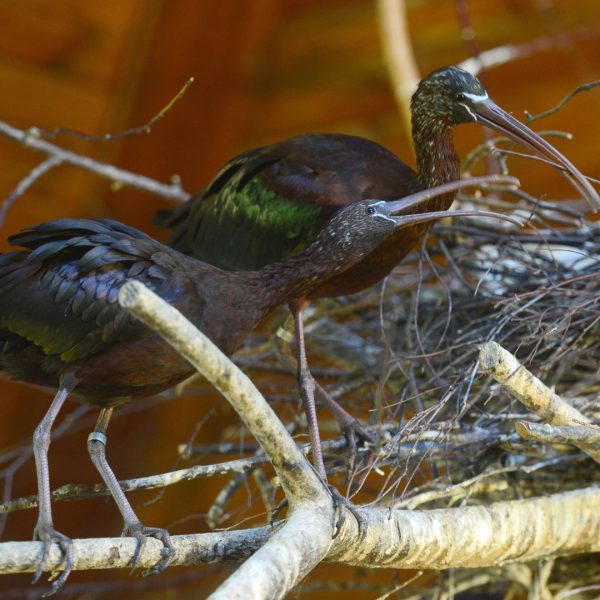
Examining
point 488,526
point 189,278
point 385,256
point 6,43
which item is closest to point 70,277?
point 189,278

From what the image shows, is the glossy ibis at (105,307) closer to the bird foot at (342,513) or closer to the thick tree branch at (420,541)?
the thick tree branch at (420,541)

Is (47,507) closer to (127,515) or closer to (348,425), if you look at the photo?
(127,515)

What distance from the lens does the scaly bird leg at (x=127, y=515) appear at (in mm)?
2219

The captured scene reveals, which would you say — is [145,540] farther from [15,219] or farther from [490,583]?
[15,219]

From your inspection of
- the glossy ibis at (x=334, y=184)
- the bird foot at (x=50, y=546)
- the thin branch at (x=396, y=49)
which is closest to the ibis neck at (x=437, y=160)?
the glossy ibis at (x=334, y=184)

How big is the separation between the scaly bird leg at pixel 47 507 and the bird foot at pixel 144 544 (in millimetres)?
119

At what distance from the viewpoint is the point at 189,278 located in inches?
98.8

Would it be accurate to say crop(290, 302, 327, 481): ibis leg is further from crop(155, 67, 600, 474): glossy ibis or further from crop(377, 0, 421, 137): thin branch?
crop(377, 0, 421, 137): thin branch

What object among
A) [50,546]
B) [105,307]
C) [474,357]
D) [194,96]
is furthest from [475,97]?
[194,96]

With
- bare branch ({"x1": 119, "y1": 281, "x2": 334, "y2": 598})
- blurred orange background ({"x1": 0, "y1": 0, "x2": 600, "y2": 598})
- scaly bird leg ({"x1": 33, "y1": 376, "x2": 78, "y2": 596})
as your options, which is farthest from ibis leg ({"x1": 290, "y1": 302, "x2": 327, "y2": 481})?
blurred orange background ({"x1": 0, "y1": 0, "x2": 600, "y2": 598})

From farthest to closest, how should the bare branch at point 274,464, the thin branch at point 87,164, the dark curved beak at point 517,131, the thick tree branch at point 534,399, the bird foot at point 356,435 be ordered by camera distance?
1. the thin branch at point 87,164
2. the bird foot at point 356,435
3. the dark curved beak at point 517,131
4. the thick tree branch at point 534,399
5. the bare branch at point 274,464

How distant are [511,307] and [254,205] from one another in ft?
2.42

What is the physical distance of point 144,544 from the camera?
2158 millimetres

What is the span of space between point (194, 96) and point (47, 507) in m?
2.70
